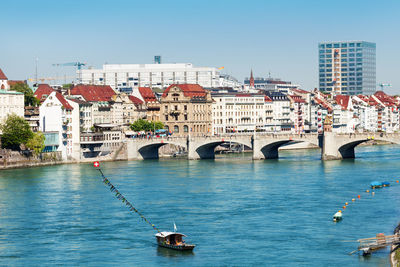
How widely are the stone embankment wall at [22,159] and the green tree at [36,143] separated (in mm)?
1034

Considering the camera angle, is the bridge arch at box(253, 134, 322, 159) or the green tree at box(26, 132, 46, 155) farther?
the bridge arch at box(253, 134, 322, 159)

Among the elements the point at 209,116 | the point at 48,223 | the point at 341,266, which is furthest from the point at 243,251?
the point at 209,116

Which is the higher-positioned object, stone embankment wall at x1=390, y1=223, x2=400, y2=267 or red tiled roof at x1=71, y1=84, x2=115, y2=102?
red tiled roof at x1=71, y1=84, x2=115, y2=102

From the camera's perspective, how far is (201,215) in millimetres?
65062

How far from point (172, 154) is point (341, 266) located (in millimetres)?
84253

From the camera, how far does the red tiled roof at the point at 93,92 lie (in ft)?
445

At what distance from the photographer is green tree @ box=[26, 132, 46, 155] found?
106m

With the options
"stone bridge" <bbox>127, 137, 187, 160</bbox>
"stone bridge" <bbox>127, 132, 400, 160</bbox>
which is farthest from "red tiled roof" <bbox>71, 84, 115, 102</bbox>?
"stone bridge" <bbox>127, 137, 187, 160</bbox>

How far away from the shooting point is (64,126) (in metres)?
115

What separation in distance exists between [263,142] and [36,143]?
27.5m

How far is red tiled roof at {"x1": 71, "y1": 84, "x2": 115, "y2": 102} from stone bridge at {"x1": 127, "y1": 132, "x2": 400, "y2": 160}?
1620 cm

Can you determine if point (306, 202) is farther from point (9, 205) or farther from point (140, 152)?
point (140, 152)

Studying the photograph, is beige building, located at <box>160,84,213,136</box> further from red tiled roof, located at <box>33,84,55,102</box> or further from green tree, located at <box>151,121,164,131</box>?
red tiled roof, located at <box>33,84,55,102</box>

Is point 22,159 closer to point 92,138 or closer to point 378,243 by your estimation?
point 92,138
